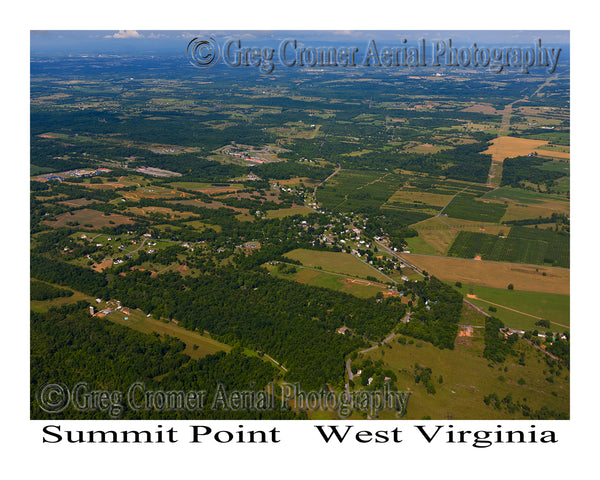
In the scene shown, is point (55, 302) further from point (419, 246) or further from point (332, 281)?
point (419, 246)

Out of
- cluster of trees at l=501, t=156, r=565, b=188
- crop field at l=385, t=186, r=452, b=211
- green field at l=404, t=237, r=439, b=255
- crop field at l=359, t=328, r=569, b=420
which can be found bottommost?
crop field at l=359, t=328, r=569, b=420

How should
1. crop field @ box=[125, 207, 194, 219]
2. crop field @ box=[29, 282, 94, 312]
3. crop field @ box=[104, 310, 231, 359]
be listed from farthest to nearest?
crop field @ box=[125, 207, 194, 219] < crop field @ box=[29, 282, 94, 312] < crop field @ box=[104, 310, 231, 359]

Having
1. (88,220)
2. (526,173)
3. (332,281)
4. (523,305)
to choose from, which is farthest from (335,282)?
(526,173)

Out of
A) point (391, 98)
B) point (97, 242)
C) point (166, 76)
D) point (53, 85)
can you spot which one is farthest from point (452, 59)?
point (166, 76)

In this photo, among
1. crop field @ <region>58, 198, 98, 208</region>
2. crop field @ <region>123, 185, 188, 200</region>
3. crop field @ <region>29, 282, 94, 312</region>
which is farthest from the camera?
crop field @ <region>123, 185, 188, 200</region>

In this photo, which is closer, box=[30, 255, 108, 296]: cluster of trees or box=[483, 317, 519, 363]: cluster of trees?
box=[483, 317, 519, 363]: cluster of trees

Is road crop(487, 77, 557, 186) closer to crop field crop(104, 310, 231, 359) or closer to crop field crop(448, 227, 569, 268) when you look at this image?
crop field crop(448, 227, 569, 268)

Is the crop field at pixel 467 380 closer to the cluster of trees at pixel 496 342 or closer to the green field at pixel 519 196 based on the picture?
the cluster of trees at pixel 496 342

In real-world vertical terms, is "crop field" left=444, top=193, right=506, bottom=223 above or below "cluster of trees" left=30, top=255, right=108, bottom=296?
above

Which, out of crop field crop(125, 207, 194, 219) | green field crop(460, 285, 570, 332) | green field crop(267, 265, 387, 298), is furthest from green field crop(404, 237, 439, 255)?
crop field crop(125, 207, 194, 219)
